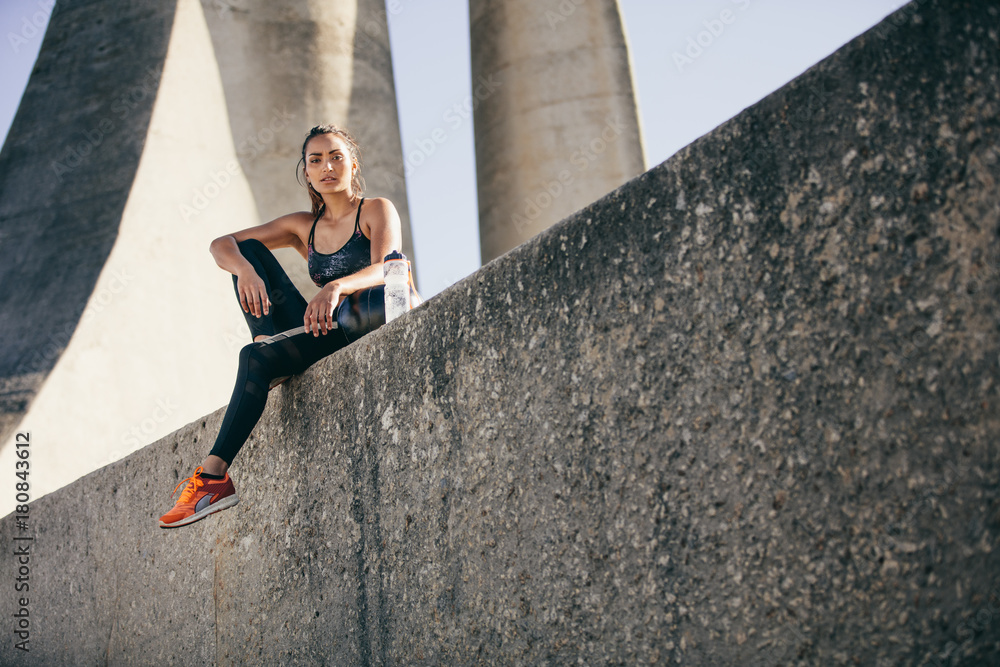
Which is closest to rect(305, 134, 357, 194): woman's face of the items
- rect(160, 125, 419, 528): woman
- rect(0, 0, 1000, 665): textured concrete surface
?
rect(160, 125, 419, 528): woman

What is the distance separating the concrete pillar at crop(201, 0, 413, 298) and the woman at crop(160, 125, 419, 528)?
18.1 feet

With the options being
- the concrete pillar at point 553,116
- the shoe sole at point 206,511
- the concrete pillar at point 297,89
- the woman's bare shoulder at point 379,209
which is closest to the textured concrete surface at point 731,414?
the shoe sole at point 206,511

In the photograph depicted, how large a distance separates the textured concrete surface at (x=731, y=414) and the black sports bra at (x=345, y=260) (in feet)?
3.13

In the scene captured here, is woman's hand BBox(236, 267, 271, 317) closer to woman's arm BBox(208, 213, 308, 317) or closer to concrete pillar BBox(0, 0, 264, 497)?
woman's arm BBox(208, 213, 308, 317)

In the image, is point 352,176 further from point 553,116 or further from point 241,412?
point 553,116

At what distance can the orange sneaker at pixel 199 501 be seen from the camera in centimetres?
274

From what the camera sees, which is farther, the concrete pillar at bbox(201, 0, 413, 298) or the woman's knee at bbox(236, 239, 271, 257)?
the concrete pillar at bbox(201, 0, 413, 298)

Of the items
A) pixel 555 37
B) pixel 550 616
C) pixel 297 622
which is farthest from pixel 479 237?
pixel 550 616

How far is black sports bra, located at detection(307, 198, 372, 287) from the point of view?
3346 millimetres

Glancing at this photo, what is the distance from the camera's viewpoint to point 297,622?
8.67ft

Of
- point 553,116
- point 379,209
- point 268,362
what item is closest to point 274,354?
point 268,362

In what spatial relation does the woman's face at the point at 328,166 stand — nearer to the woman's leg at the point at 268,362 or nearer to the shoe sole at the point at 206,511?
the woman's leg at the point at 268,362

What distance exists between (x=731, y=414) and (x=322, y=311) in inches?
70.8

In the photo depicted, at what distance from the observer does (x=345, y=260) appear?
3.35 m
